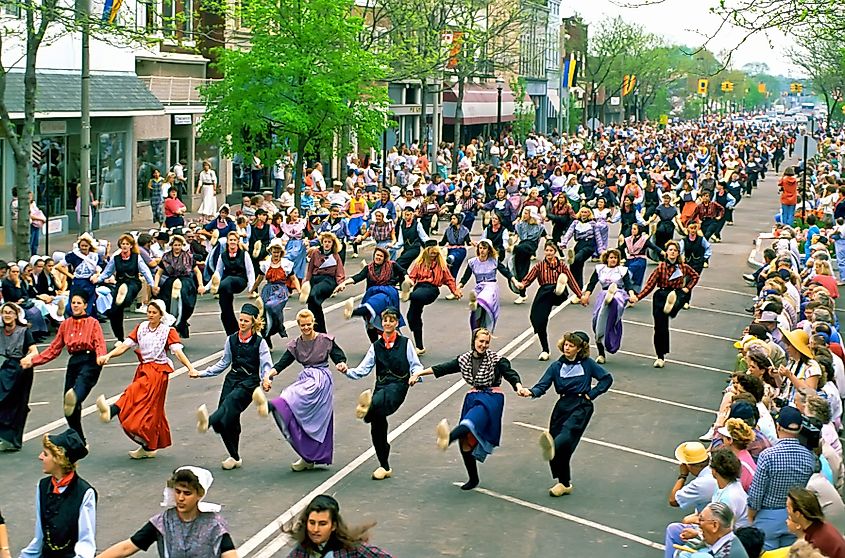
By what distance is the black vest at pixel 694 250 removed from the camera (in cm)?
2238

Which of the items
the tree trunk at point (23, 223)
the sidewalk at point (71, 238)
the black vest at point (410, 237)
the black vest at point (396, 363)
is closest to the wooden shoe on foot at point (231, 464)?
the black vest at point (396, 363)

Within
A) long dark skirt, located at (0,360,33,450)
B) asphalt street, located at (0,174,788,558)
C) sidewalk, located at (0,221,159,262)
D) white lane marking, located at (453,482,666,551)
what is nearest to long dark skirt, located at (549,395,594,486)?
asphalt street, located at (0,174,788,558)

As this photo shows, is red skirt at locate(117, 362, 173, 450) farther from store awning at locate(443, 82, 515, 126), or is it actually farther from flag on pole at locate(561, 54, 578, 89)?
flag on pole at locate(561, 54, 578, 89)

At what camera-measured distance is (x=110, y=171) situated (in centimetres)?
→ 3819

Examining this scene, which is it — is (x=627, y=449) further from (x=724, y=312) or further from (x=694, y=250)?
(x=724, y=312)

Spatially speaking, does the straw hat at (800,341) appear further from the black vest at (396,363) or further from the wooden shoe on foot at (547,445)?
the black vest at (396,363)

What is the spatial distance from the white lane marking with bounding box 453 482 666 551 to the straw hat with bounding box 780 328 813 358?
2.86 metres

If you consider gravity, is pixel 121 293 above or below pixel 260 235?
below

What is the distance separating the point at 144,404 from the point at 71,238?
826 inches

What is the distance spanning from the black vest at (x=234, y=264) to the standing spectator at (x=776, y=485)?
36.5 ft

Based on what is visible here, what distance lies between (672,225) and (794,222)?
10.6 meters

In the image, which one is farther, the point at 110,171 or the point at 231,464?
the point at 110,171

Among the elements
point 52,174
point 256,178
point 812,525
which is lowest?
point 812,525

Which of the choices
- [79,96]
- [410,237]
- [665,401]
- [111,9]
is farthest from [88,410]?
[79,96]
